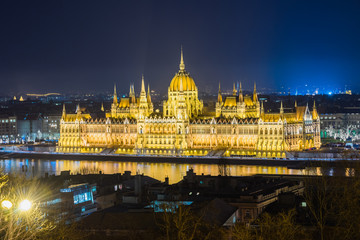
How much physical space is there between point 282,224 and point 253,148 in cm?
7538

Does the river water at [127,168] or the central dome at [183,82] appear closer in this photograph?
the river water at [127,168]

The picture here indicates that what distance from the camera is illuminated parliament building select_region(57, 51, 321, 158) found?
3915 inches

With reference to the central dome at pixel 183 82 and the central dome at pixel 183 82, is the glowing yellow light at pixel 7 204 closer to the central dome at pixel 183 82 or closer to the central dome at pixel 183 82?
the central dome at pixel 183 82

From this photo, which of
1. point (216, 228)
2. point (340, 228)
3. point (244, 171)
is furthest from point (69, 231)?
point (244, 171)

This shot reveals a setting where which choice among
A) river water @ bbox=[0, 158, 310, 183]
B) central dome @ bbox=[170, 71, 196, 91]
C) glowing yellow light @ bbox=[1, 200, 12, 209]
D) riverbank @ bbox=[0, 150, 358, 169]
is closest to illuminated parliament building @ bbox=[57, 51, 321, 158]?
central dome @ bbox=[170, 71, 196, 91]

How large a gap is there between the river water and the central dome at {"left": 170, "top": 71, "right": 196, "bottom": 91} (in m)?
18.6

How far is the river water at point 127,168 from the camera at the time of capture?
78125 millimetres

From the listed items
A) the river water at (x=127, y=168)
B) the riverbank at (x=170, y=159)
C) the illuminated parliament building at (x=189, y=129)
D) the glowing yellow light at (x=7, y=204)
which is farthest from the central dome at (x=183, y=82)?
the glowing yellow light at (x=7, y=204)

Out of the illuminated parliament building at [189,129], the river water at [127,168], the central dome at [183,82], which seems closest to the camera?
the river water at [127,168]

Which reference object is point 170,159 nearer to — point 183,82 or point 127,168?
point 127,168

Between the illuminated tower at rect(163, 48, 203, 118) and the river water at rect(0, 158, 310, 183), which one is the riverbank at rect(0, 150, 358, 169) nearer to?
the river water at rect(0, 158, 310, 183)

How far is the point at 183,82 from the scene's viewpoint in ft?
365

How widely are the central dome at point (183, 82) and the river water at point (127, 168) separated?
731 inches

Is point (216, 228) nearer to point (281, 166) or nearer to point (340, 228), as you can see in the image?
point (340, 228)
